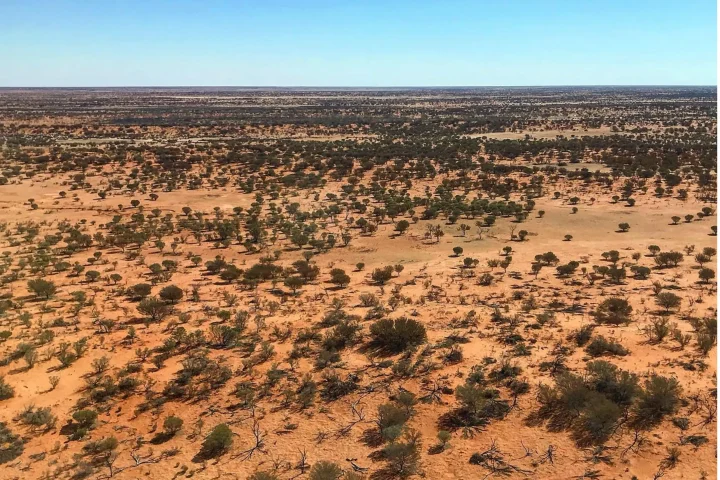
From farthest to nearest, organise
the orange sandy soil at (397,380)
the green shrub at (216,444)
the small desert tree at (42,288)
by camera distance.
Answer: the small desert tree at (42,288) < the green shrub at (216,444) < the orange sandy soil at (397,380)

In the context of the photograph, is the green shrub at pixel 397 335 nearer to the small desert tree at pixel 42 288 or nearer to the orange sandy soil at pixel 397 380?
the orange sandy soil at pixel 397 380

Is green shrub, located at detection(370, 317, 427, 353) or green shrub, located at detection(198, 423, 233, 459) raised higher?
green shrub, located at detection(370, 317, 427, 353)

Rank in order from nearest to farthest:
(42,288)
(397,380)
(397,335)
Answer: (397,380), (397,335), (42,288)

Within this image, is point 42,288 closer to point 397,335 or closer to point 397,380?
point 397,335

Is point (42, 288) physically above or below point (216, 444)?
above

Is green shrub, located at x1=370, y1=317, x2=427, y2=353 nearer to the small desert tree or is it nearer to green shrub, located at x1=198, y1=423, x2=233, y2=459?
green shrub, located at x1=198, y1=423, x2=233, y2=459

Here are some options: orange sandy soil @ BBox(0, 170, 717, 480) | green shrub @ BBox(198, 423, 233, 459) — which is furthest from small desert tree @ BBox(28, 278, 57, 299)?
green shrub @ BBox(198, 423, 233, 459)

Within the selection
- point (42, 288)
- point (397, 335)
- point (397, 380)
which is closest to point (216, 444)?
point (397, 380)

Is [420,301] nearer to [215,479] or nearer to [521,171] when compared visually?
[215,479]

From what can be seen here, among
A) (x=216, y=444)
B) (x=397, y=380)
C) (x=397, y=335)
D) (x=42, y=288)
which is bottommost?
(x=216, y=444)

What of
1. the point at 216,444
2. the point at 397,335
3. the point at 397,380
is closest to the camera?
the point at 216,444

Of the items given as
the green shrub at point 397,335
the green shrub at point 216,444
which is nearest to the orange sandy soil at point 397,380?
the green shrub at point 216,444

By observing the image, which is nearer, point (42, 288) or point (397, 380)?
point (397, 380)
